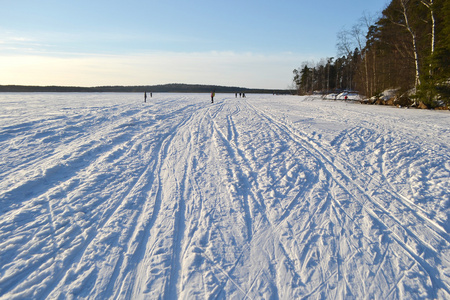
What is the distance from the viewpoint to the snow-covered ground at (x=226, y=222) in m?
2.96

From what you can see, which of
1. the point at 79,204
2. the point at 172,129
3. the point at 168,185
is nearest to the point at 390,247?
the point at 168,185

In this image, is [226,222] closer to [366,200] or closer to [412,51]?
[366,200]

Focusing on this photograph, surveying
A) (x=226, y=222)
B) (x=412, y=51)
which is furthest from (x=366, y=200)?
(x=412, y=51)

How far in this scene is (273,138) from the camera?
998 cm

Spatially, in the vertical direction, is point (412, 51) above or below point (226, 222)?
above

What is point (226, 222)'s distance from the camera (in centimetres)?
423

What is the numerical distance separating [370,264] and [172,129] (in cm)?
1029

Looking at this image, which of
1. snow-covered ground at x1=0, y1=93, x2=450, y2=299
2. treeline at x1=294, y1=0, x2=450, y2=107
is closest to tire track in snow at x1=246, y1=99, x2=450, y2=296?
snow-covered ground at x1=0, y1=93, x2=450, y2=299

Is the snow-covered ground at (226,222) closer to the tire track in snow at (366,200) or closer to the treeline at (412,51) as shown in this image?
the tire track in snow at (366,200)

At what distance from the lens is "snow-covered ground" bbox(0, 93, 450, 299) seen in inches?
117

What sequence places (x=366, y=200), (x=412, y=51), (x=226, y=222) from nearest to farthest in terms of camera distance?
(x=226, y=222) → (x=366, y=200) → (x=412, y=51)

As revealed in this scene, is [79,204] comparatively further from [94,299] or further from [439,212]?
[439,212]

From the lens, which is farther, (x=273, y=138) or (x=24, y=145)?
(x=273, y=138)

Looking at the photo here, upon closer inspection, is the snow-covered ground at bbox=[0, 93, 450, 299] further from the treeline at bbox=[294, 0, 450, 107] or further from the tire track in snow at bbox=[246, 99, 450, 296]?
the treeline at bbox=[294, 0, 450, 107]
